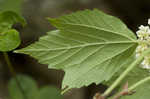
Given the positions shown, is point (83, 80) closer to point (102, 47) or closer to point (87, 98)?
point (102, 47)

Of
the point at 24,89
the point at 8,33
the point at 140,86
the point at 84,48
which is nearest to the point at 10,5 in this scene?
the point at 24,89

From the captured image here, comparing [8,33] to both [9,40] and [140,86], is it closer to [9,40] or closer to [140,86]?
[9,40]

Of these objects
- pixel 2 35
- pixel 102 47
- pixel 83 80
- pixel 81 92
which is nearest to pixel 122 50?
pixel 102 47

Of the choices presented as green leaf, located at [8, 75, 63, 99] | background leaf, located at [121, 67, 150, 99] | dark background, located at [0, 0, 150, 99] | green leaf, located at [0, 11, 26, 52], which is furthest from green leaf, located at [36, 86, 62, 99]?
background leaf, located at [121, 67, 150, 99]

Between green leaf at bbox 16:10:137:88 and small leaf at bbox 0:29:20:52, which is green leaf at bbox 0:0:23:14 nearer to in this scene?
small leaf at bbox 0:29:20:52

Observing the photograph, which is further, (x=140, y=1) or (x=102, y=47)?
(x=140, y=1)

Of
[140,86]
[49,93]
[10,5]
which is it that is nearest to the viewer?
[140,86]
